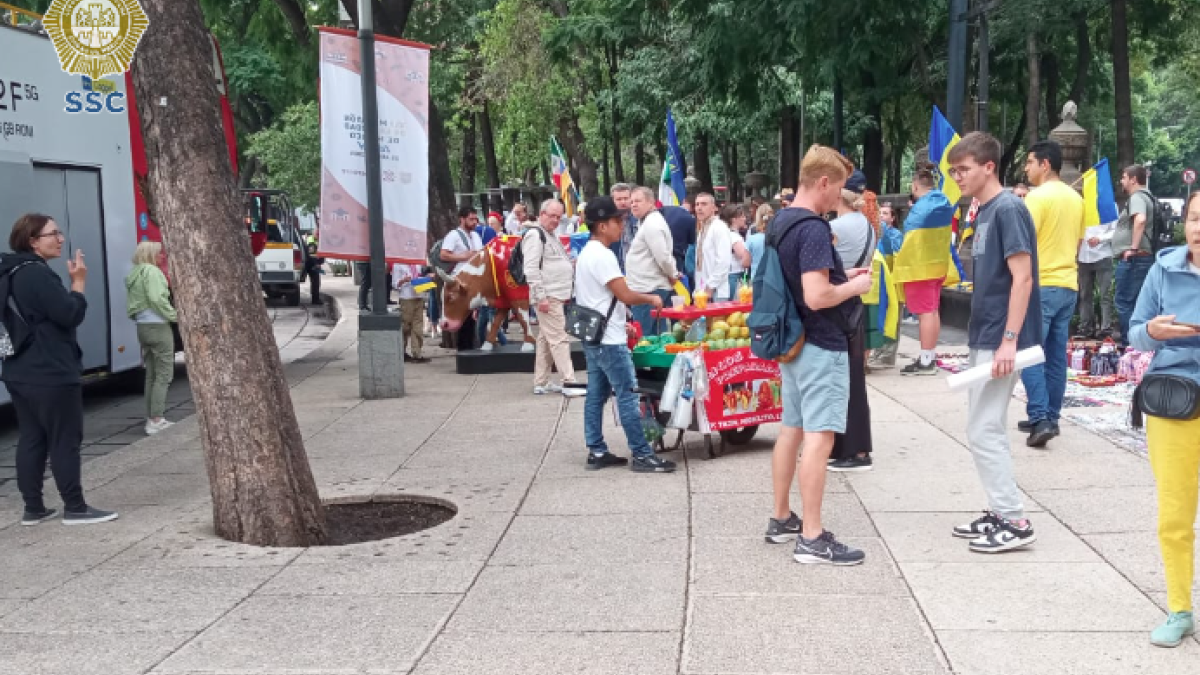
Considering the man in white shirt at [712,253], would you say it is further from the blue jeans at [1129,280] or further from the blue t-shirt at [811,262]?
the blue t-shirt at [811,262]

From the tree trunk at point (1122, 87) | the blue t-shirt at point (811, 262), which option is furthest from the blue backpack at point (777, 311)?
the tree trunk at point (1122, 87)

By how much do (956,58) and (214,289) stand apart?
9.29 meters

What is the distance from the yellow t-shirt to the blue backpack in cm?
309

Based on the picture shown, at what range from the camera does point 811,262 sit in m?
5.39

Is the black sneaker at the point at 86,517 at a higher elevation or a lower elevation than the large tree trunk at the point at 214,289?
lower

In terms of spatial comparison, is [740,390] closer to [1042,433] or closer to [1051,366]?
[1042,433]

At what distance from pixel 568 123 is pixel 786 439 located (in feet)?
81.9

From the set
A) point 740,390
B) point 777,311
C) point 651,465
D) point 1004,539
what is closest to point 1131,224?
point 740,390

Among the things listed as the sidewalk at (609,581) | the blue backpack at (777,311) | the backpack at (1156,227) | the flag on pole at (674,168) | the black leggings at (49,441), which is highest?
the flag on pole at (674,168)

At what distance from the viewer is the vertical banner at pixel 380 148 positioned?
11.1 m

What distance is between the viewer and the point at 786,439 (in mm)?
5703

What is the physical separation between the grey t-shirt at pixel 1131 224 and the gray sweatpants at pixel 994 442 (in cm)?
678

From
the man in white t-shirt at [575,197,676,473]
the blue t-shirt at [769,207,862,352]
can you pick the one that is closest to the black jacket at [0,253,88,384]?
the man in white t-shirt at [575,197,676,473]

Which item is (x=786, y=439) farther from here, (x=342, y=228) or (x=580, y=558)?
(x=342, y=228)
